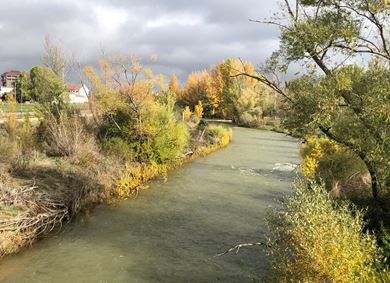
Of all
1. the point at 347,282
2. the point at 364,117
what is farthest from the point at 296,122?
the point at 347,282

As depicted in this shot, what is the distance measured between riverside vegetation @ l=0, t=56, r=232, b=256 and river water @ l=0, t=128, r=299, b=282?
83 cm

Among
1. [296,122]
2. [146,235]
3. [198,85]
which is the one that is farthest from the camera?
[198,85]

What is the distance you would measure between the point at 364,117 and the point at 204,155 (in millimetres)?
23646

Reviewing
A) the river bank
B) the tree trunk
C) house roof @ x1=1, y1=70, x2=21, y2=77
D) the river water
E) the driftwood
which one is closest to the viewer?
the tree trunk

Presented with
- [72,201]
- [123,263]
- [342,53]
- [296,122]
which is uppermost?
[342,53]

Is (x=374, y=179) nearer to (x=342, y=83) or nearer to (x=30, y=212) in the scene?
(x=342, y=83)

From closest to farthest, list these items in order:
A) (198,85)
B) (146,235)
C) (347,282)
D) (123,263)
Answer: (347,282), (123,263), (146,235), (198,85)

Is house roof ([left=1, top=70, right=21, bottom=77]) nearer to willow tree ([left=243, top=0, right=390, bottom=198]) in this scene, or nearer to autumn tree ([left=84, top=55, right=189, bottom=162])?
autumn tree ([left=84, top=55, right=189, bottom=162])

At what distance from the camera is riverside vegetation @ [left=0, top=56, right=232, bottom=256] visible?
1405 cm

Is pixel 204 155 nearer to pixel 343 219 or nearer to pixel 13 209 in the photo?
pixel 13 209

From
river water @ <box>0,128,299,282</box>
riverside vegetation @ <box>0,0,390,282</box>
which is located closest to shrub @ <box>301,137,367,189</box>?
riverside vegetation @ <box>0,0,390,282</box>

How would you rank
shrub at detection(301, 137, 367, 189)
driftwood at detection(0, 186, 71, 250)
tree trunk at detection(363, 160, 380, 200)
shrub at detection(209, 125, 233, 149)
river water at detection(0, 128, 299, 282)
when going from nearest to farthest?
tree trunk at detection(363, 160, 380, 200), river water at detection(0, 128, 299, 282), driftwood at detection(0, 186, 71, 250), shrub at detection(301, 137, 367, 189), shrub at detection(209, 125, 233, 149)

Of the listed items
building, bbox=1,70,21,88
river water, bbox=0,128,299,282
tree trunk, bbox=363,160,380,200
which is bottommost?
river water, bbox=0,128,299,282

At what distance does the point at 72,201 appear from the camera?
51.8 feet
